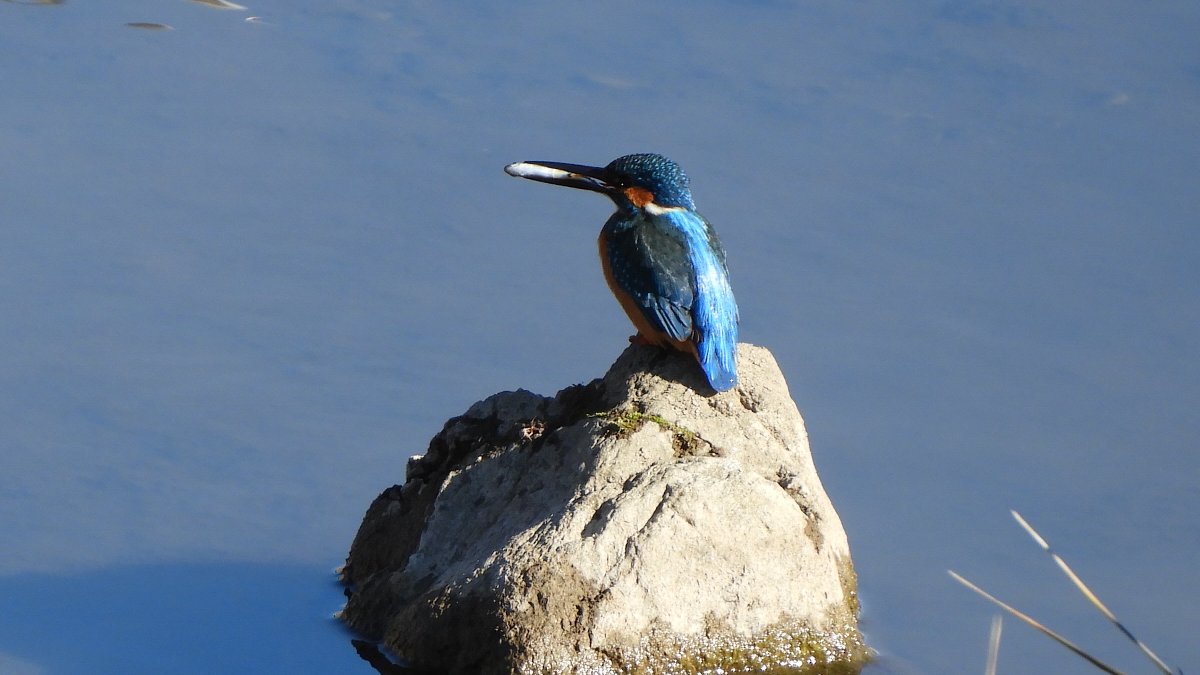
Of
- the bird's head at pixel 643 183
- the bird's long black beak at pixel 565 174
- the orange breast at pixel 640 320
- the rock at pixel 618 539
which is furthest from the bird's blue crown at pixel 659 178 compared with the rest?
the rock at pixel 618 539

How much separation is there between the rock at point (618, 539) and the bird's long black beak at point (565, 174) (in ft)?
2.50

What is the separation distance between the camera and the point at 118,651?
595 centimetres

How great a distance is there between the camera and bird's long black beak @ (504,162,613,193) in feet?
22.2

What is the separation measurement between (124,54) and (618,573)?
624cm

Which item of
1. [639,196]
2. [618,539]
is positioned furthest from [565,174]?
[618,539]

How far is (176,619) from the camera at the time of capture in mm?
6176

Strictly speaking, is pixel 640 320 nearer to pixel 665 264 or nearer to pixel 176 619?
pixel 665 264

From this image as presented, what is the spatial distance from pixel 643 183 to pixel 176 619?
220cm

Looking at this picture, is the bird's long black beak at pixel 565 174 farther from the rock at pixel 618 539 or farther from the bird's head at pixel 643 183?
the rock at pixel 618 539

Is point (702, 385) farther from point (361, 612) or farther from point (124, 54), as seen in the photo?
point (124, 54)

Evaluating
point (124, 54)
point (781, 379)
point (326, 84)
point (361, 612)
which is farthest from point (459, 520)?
point (124, 54)

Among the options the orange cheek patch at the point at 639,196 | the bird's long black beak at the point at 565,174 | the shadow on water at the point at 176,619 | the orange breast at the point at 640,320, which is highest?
the bird's long black beak at the point at 565,174

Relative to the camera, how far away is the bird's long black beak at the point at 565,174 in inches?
266

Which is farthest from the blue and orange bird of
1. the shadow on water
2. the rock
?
the shadow on water
